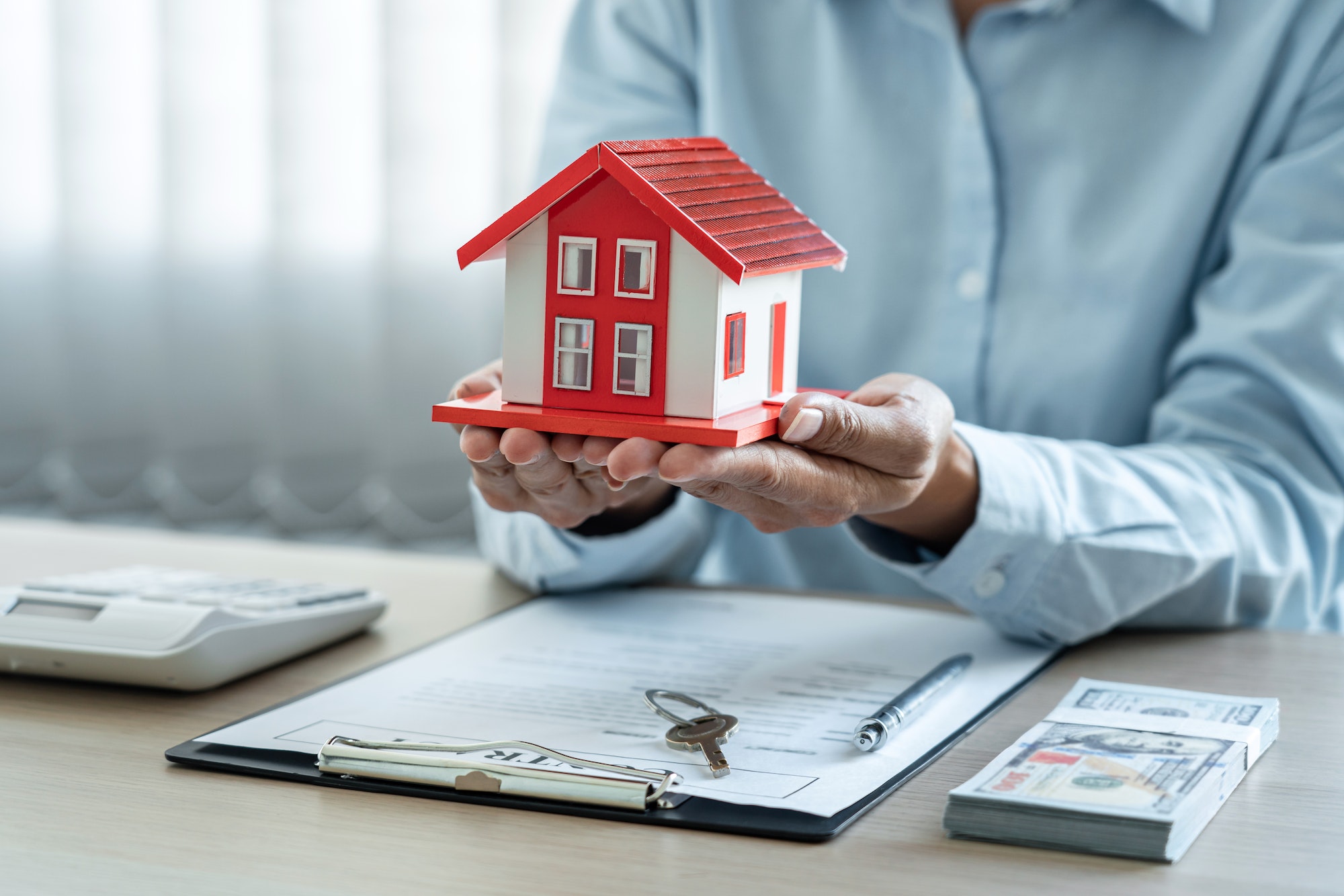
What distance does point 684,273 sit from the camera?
0.69m

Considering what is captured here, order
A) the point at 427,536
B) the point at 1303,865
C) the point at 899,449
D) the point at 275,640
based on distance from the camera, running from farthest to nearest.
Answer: the point at 427,536, the point at 275,640, the point at 899,449, the point at 1303,865

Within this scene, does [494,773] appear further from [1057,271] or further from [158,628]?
[1057,271]

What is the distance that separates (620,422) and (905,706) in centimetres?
22

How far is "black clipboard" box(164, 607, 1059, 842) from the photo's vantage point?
0.54m

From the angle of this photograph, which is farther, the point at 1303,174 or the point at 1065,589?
the point at 1303,174

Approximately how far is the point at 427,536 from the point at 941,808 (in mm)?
1318

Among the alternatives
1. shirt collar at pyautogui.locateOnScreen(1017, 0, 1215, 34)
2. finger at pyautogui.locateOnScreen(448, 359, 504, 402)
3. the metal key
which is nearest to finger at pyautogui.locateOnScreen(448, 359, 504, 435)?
finger at pyautogui.locateOnScreen(448, 359, 504, 402)

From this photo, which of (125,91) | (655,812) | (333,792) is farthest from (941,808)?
(125,91)

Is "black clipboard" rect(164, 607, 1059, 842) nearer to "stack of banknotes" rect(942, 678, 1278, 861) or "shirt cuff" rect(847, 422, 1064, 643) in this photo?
"stack of banknotes" rect(942, 678, 1278, 861)

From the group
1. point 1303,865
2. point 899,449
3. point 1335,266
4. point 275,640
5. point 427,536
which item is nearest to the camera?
point 1303,865

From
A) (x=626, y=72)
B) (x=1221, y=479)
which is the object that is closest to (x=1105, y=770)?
(x=1221, y=479)

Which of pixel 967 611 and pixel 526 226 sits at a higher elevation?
pixel 526 226

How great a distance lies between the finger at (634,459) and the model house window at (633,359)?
60 mm

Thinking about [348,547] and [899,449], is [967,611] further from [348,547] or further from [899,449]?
[348,547]
